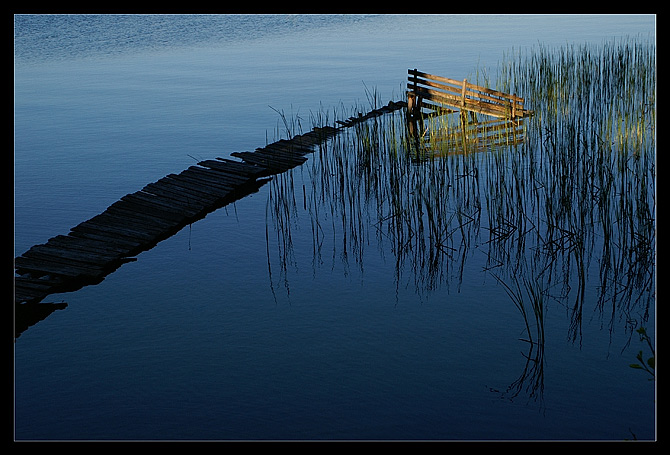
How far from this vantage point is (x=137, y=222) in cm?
665

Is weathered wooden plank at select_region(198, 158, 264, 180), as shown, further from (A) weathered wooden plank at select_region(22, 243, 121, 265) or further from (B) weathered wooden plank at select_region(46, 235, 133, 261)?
(A) weathered wooden plank at select_region(22, 243, 121, 265)

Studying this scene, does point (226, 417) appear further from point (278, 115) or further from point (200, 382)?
point (278, 115)

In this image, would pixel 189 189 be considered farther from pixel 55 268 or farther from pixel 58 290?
pixel 58 290

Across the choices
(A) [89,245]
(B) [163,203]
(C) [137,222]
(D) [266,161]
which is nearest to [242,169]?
(D) [266,161]

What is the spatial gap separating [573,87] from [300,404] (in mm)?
6935

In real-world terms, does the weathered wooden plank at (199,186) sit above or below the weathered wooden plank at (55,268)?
above

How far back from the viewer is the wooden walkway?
559 cm

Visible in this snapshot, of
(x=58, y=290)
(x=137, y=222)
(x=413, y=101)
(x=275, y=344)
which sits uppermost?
(x=413, y=101)

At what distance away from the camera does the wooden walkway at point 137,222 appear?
559cm

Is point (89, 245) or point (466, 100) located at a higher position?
point (466, 100)

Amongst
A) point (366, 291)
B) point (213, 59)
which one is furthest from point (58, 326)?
point (213, 59)

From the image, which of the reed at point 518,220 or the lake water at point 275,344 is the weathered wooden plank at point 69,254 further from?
the reed at point 518,220

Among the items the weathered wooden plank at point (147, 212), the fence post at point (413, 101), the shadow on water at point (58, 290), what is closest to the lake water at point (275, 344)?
the shadow on water at point (58, 290)

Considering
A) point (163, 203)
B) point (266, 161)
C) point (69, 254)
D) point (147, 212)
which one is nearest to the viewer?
point (69, 254)
